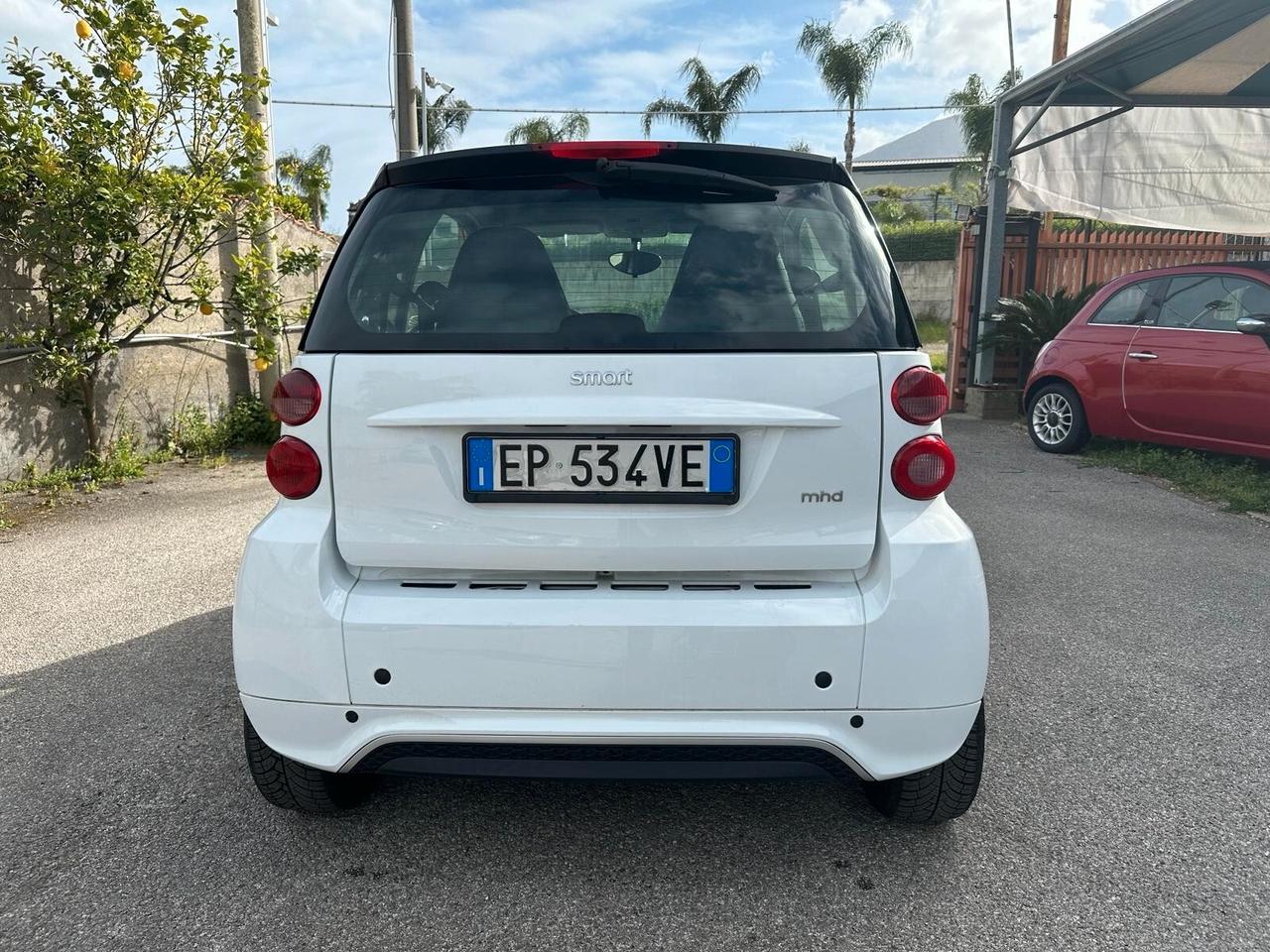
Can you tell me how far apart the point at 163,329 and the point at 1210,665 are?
7774mm

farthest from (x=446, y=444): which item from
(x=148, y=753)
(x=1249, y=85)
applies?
(x=1249, y=85)

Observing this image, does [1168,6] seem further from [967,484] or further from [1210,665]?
[1210,665]

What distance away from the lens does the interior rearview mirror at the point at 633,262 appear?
233 cm

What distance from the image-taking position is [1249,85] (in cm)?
1021

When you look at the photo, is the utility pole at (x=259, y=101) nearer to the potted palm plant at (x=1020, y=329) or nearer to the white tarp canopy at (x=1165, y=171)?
the potted palm plant at (x=1020, y=329)

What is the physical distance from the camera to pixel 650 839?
Result: 8.48 feet

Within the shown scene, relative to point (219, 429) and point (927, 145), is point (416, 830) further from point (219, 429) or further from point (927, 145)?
point (927, 145)

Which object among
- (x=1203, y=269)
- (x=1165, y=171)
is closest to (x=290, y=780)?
(x=1203, y=269)

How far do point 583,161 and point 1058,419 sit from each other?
7.43 meters

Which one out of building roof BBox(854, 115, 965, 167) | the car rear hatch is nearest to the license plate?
the car rear hatch

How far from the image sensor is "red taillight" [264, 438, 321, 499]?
2.22 meters

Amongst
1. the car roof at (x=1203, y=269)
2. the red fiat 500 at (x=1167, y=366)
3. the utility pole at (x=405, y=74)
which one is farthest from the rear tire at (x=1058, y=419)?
the utility pole at (x=405, y=74)

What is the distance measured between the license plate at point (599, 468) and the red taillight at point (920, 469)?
1.23ft

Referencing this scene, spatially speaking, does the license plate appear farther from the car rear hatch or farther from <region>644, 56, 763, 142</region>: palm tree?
<region>644, 56, 763, 142</region>: palm tree
